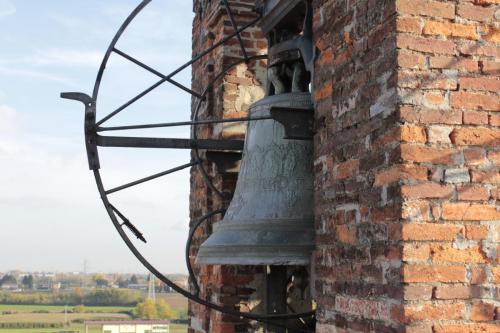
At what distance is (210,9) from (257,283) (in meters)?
2.00

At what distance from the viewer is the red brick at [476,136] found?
2.53 meters

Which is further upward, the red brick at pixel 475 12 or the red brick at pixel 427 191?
the red brick at pixel 475 12

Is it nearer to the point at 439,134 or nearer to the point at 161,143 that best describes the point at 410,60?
the point at 439,134

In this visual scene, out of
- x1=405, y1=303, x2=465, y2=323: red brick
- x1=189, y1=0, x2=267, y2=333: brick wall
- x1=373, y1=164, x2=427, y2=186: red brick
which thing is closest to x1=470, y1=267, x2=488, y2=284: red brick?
x1=405, y1=303, x2=465, y2=323: red brick

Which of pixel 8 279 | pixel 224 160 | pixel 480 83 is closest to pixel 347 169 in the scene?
pixel 480 83

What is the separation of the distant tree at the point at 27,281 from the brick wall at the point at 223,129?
88.8 m

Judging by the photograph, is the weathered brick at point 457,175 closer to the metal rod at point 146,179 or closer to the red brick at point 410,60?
the red brick at point 410,60

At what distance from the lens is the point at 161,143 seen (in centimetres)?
362

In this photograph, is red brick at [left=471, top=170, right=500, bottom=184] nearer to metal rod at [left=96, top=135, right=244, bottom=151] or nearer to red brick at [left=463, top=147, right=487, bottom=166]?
red brick at [left=463, top=147, right=487, bottom=166]

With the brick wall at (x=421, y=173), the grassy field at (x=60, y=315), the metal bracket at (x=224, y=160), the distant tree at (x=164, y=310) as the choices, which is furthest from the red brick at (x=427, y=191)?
the distant tree at (x=164, y=310)

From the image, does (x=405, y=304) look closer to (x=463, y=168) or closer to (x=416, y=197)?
(x=416, y=197)

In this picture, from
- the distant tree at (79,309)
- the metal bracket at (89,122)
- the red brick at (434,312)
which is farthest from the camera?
the distant tree at (79,309)

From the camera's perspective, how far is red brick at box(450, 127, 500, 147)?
2.53 m

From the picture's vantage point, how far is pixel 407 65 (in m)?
2.51
